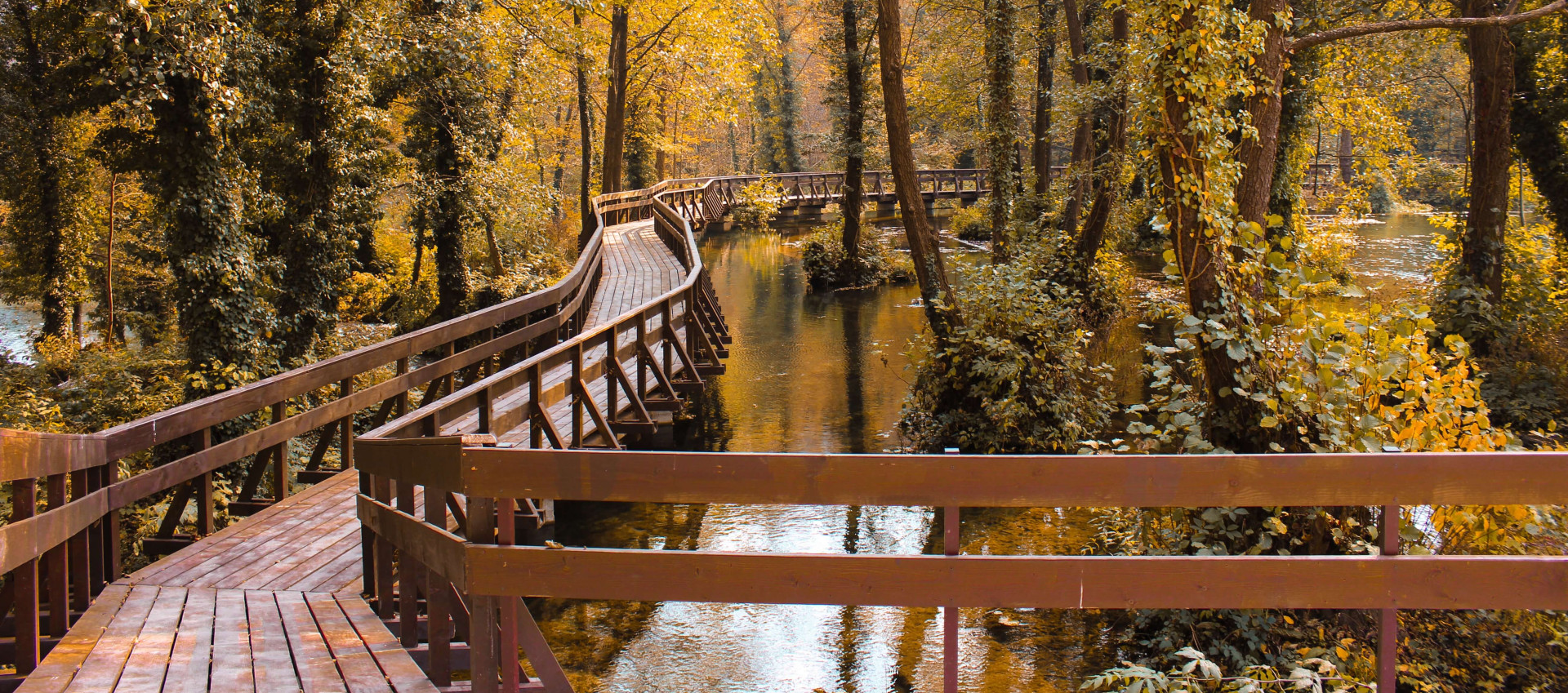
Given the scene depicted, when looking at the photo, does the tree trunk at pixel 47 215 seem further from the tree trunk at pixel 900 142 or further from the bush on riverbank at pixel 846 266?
the tree trunk at pixel 900 142

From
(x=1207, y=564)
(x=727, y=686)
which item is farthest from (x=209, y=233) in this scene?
(x=1207, y=564)

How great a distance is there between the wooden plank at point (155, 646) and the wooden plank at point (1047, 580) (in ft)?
3.96

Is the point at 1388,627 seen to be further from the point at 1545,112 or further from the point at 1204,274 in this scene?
the point at 1545,112

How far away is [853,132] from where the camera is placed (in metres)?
20.0

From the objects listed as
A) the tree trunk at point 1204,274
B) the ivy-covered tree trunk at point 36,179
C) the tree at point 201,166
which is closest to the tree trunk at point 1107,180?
the tree trunk at point 1204,274

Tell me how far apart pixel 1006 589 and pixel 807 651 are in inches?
130

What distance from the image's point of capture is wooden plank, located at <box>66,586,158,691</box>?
9.98 ft

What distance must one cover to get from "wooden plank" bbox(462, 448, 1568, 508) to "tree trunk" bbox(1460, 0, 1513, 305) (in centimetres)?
960

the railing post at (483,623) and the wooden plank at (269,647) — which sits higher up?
the railing post at (483,623)

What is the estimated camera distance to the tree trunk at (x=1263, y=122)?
6191 mm

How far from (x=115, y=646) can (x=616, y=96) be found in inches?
789

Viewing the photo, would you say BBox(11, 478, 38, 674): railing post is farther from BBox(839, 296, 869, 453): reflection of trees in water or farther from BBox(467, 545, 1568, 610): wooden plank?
BBox(839, 296, 869, 453): reflection of trees in water

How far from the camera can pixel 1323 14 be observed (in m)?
11.0

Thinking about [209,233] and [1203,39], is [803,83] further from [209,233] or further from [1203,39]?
[1203,39]
